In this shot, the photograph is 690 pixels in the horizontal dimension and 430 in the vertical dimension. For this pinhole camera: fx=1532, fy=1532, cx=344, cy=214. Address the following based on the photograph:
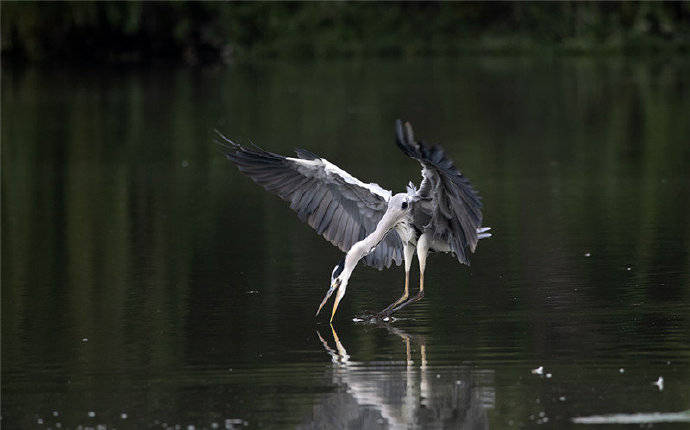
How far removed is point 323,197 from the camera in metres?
9.88

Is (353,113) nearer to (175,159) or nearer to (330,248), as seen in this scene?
(175,159)

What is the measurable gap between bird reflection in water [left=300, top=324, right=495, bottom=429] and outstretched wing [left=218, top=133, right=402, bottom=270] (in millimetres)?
1614

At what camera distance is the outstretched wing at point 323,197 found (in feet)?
32.0

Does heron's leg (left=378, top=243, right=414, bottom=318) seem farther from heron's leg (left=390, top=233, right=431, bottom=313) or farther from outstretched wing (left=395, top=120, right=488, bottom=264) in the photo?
outstretched wing (left=395, top=120, right=488, bottom=264)

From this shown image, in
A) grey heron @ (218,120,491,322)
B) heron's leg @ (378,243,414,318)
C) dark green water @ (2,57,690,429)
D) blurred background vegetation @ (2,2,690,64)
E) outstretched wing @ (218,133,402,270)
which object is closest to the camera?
dark green water @ (2,57,690,429)

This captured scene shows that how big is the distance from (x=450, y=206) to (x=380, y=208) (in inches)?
24.1

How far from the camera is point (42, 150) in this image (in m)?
20.8

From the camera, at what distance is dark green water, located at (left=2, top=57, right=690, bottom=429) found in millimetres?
7348

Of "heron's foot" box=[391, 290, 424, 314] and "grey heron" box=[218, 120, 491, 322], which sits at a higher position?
"grey heron" box=[218, 120, 491, 322]

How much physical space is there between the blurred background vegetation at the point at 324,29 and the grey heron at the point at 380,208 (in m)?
30.4

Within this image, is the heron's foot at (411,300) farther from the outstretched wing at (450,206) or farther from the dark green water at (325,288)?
the outstretched wing at (450,206)

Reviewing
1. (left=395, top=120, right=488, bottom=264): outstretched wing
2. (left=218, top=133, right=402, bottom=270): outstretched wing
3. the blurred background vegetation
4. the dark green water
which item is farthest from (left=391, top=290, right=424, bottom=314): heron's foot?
the blurred background vegetation

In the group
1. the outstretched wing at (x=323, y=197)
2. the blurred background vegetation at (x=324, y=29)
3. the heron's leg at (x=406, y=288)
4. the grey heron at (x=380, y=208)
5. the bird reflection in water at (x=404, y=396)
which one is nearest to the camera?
the bird reflection in water at (x=404, y=396)

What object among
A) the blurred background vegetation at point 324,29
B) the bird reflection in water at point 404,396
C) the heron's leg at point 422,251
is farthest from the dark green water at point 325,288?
the blurred background vegetation at point 324,29
